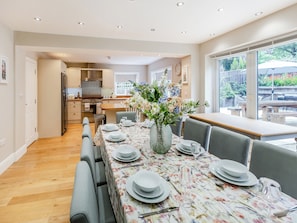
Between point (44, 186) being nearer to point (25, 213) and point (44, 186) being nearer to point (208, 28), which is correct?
point (25, 213)

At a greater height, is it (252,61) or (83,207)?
(252,61)

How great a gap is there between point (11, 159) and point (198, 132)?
330 cm

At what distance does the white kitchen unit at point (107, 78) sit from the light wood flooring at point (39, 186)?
13.3ft

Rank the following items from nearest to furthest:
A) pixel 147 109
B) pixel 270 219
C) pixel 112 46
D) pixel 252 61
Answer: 1. pixel 270 219
2. pixel 147 109
3. pixel 252 61
4. pixel 112 46

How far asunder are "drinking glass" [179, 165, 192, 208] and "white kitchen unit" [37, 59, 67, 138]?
190 inches

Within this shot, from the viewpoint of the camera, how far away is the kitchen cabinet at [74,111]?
7263mm

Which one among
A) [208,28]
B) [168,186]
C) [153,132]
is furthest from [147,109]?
[208,28]

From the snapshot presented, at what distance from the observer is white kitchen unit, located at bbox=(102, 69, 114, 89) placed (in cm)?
784

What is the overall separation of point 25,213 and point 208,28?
151 inches

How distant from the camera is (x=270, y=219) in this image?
843mm

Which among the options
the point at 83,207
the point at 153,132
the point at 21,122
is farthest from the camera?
the point at 21,122

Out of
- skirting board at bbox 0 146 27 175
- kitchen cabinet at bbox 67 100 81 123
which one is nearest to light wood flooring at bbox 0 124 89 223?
skirting board at bbox 0 146 27 175

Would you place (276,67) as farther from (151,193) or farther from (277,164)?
(151,193)

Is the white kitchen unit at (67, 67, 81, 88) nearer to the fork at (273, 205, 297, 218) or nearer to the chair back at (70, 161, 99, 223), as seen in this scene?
the chair back at (70, 161, 99, 223)
